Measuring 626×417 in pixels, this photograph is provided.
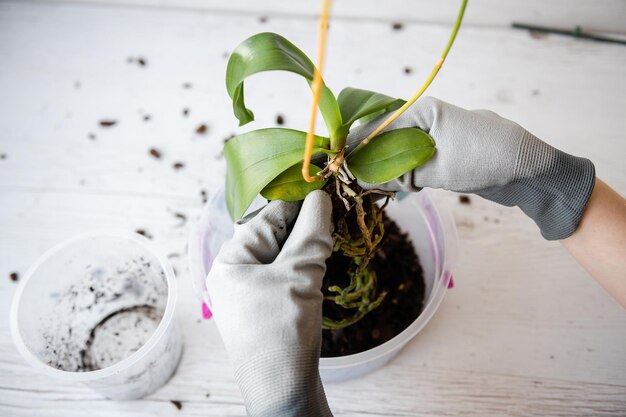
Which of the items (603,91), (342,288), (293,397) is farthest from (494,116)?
(603,91)

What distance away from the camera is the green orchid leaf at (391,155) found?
594 millimetres

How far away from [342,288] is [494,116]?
1.07ft

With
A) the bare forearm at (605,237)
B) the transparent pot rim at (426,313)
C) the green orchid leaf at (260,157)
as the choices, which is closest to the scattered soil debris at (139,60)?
the green orchid leaf at (260,157)

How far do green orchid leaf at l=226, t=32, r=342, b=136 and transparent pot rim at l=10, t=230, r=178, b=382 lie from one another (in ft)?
1.01

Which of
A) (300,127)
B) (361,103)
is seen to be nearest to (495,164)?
(361,103)

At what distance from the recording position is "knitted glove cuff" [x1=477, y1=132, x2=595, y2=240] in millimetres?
625

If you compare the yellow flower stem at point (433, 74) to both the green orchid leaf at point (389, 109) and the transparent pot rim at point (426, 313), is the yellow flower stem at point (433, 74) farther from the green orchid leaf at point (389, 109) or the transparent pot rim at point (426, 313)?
the transparent pot rim at point (426, 313)

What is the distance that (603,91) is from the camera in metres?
1.09

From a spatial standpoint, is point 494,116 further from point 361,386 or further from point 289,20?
point 289,20

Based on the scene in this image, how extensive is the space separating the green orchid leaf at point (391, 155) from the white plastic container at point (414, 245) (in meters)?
0.24

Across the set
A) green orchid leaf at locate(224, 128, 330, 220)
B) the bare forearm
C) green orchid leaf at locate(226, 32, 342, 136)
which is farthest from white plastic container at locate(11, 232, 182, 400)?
the bare forearm

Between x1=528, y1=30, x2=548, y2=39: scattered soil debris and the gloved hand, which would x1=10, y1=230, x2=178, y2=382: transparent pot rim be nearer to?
the gloved hand

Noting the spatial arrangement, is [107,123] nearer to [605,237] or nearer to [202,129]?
[202,129]

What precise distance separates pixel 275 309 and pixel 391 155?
0.73 ft
